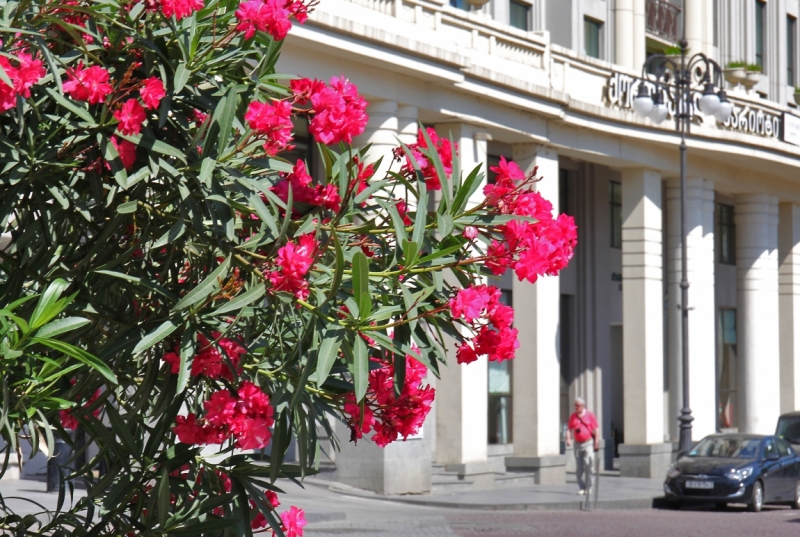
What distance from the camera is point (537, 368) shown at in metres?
24.9

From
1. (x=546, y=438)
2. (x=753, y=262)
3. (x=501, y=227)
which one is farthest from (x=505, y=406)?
(x=501, y=227)

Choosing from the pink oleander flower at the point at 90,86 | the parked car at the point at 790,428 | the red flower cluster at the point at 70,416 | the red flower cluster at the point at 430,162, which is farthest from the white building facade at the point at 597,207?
the pink oleander flower at the point at 90,86

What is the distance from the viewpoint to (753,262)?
33375mm

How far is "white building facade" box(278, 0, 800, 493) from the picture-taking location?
21344mm

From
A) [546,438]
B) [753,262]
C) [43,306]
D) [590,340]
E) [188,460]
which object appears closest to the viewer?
[43,306]

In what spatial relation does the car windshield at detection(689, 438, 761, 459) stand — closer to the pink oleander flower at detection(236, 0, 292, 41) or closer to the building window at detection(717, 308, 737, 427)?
the building window at detection(717, 308, 737, 427)

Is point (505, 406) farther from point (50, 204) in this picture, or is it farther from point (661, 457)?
point (50, 204)

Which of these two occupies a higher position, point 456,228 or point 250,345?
point 456,228

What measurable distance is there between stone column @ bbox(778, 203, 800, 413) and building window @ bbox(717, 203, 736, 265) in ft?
Result: 6.38

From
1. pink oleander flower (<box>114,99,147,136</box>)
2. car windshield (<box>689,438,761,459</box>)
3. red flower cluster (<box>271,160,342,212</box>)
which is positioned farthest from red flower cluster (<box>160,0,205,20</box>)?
car windshield (<box>689,438,761,459</box>)

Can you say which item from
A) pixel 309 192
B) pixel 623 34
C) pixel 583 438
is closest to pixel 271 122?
pixel 309 192

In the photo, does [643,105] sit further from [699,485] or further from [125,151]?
[125,151]

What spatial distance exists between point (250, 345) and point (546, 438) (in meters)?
21.9

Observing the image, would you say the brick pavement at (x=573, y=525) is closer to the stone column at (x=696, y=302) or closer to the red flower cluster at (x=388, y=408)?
the stone column at (x=696, y=302)
